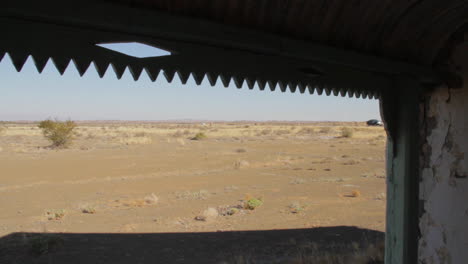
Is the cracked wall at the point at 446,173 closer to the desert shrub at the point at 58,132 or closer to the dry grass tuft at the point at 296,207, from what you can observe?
the dry grass tuft at the point at 296,207

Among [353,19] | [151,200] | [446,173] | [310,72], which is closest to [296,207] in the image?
[151,200]

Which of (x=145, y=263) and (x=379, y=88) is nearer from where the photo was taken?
(x=379, y=88)

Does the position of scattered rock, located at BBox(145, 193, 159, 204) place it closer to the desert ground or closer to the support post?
the desert ground

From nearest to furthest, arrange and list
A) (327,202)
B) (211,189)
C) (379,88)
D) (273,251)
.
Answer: (379,88) < (273,251) < (327,202) < (211,189)

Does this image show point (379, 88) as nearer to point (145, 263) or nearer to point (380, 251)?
point (380, 251)

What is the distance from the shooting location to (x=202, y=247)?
8102mm

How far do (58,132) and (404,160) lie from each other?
101ft

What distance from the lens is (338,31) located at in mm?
3402

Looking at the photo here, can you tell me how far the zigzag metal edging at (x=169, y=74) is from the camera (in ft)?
7.30

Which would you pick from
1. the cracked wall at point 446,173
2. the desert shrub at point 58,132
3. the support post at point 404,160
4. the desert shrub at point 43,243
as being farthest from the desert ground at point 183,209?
the desert shrub at point 58,132

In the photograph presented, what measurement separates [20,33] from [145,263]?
5.87 m

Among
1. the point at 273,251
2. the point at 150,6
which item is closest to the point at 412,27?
the point at 150,6

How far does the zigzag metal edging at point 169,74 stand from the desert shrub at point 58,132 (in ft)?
100

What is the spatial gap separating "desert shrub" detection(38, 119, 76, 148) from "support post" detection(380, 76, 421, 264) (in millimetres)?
30247
